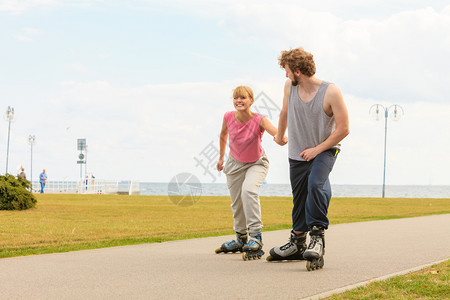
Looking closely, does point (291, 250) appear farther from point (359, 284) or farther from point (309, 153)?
point (359, 284)

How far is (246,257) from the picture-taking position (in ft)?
19.9

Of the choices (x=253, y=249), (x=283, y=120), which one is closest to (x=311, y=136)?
(x=283, y=120)

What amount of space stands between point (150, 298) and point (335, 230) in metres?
6.65

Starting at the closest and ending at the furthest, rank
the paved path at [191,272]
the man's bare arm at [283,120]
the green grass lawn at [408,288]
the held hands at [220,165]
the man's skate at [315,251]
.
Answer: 1. the green grass lawn at [408,288]
2. the paved path at [191,272]
3. the man's skate at [315,251]
4. the man's bare arm at [283,120]
5. the held hands at [220,165]

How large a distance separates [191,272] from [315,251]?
44.9 inches

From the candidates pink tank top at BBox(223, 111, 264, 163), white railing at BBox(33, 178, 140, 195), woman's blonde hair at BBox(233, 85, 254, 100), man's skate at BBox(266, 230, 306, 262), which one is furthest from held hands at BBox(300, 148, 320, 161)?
white railing at BBox(33, 178, 140, 195)

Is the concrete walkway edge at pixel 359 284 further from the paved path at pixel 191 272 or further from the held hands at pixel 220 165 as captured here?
the held hands at pixel 220 165

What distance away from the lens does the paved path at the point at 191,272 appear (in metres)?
4.21

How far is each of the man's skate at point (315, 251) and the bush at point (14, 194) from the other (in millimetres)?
13352

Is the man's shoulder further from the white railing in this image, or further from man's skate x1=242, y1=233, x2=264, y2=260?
the white railing

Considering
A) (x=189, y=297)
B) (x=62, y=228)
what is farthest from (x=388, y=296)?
(x=62, y=228)

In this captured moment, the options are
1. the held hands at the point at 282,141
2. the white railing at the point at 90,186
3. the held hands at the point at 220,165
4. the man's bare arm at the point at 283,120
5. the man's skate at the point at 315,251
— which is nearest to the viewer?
the man's skate at the point at 315,251

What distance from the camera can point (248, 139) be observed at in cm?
643

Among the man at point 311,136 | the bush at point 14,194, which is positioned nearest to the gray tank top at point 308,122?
the man at point 311,136
